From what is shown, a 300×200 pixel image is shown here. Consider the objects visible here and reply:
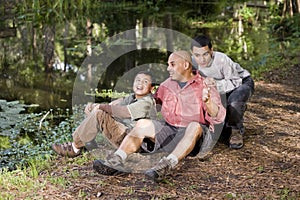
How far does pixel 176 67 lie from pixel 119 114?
0.63m

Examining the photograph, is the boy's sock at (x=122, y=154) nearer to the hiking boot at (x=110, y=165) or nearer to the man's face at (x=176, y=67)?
the hiking boot at (x=110, y=165)

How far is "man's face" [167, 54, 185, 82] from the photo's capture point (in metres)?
3.92

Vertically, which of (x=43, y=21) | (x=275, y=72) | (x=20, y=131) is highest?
(x=43, y=21)

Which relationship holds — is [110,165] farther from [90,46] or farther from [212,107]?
[90,46]

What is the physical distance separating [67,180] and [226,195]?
127 cm

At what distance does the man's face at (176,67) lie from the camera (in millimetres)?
3920

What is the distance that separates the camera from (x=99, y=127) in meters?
3.93

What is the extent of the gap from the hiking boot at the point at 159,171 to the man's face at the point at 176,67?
2.49 feet

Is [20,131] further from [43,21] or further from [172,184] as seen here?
[43,21]

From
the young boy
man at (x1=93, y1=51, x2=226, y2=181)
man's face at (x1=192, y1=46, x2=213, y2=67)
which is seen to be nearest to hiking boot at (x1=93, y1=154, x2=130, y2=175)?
man at (x1=93, y1=51, x2=226, y2=181)

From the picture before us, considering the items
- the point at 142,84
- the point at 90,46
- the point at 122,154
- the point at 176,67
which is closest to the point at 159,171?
the point at 122,154

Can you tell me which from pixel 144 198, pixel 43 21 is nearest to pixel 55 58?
pixel 43 21

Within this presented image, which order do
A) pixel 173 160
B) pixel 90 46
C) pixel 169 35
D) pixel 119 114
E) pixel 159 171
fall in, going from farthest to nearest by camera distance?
pixel 169 35
pixel 90 46
pixel 119 114
pixel 173 160
pixel 159 171

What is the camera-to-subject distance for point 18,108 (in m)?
6.63
